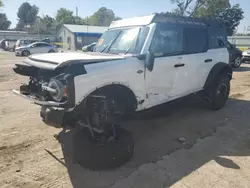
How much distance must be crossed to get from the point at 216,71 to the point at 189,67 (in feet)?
3.45

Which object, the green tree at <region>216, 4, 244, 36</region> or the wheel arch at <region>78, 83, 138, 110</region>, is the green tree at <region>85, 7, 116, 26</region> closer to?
the green tree at <region>216, 4, 244, 36</region>

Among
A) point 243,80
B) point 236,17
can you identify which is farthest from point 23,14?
point 243,80

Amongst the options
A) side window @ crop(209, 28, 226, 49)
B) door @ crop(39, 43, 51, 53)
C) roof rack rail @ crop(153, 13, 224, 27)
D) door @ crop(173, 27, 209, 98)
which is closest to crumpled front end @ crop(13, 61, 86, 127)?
roof rack rail @ crop(153, 13, 224, 27)

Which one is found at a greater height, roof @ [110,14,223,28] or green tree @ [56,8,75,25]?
green tree @ [56,8,75,25]

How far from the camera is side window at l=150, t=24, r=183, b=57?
399 centimetres

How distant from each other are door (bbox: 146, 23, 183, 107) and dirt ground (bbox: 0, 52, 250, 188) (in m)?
0.78

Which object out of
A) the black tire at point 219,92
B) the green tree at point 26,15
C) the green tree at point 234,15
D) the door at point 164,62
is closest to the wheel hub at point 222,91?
the black tire at point 219,92

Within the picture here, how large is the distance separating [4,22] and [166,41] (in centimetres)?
8574

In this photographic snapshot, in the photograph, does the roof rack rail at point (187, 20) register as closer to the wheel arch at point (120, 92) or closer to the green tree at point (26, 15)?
the wheel arch at point (120, 92)

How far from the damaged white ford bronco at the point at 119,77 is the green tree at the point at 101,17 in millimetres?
97681

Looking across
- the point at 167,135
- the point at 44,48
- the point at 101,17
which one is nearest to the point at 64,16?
the point at 101,17

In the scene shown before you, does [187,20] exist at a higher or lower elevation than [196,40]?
higher

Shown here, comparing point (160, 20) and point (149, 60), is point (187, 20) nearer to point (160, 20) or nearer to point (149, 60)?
point (160, 20)

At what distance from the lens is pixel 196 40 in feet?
16.1
